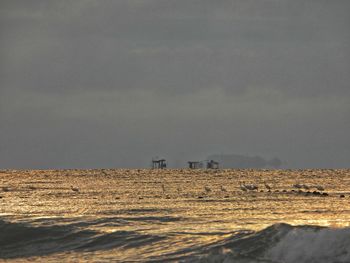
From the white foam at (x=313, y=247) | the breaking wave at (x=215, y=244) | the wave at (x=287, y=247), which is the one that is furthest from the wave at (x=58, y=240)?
the white foam at (x=313, y=247)

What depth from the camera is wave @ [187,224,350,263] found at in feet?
103

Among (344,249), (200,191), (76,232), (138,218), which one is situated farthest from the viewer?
(200,191)

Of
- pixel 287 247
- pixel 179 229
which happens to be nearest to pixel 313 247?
pixel 287 247

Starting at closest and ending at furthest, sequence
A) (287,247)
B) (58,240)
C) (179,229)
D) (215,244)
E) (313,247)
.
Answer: (313,247) < (287,247) < (215,244) < (179,229) < (58,240)

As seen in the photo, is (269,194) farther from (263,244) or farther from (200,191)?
(263,244)

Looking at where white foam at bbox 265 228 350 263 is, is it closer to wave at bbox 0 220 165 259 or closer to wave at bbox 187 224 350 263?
wave at bbox 187 224 350 263

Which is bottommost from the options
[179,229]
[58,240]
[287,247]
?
[287,247]

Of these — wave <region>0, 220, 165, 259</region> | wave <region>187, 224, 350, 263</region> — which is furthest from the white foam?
wave <region>0, 220, 165, 259</region>

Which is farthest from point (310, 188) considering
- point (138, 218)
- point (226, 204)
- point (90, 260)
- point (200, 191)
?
point (90, 260)

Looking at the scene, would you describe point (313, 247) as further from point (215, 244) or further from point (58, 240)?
point (58, 240)

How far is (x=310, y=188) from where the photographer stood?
7012 centimetres

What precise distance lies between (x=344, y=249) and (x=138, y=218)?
14.2m

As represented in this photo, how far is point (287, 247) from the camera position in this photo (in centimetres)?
3250

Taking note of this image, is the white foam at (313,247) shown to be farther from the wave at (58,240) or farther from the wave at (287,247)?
the wave at (58,240)
